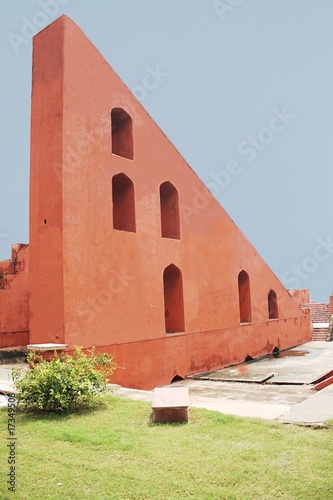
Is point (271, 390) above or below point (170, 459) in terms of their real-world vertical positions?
below

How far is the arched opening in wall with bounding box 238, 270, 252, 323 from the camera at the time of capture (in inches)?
526

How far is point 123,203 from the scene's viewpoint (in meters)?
9.30

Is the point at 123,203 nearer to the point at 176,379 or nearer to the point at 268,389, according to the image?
the point at 176,379

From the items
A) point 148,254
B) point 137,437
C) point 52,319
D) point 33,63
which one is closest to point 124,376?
point 52,319

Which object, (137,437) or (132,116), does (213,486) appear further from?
(132,116)

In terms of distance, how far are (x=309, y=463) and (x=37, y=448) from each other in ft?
7.23

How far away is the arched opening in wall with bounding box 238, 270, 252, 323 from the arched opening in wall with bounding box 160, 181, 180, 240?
3614 mm

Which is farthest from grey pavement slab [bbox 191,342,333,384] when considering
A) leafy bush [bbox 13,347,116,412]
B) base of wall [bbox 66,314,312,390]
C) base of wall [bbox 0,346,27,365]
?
leafy bush [bbox 13,347,116,412]

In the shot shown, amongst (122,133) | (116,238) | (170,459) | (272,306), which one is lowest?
(170,459)

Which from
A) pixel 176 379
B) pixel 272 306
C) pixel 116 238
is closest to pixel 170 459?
pixel 116 238

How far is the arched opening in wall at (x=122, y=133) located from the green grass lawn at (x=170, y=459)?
6189mm

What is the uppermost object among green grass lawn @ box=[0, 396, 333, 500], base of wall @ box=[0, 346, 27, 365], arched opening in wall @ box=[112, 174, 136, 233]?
arched opening in wall @ box=[112, 174, 136, 233]

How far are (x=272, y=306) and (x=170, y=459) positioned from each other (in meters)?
12.2

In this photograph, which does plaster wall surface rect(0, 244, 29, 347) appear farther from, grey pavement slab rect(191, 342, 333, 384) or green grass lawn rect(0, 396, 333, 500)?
green grass lawn rect(0, 396, 333, 500)
